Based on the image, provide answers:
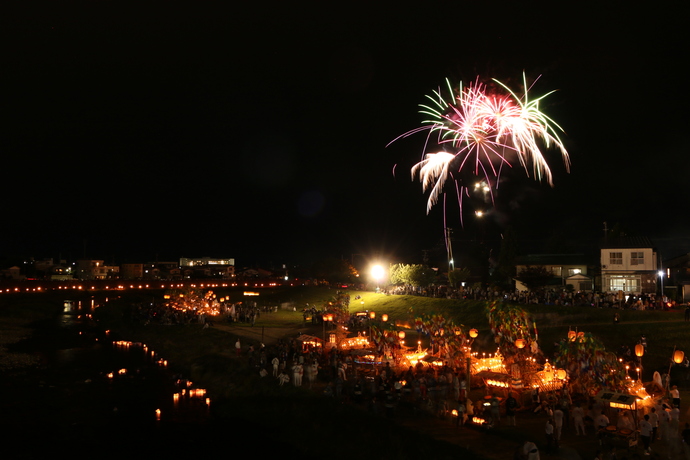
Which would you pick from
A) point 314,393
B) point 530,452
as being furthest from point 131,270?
point 530,452

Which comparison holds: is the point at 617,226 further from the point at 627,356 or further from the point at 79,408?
the point at 79,408

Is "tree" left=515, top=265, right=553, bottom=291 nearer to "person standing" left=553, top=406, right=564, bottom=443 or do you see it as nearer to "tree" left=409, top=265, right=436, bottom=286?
"tree" left=409, top=265, right=436, bottom=286

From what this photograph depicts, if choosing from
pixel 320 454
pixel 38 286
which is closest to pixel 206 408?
pixel 320 454

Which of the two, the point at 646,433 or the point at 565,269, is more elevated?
the point at 565,269

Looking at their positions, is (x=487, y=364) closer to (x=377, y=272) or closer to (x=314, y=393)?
(x=314, y=393)

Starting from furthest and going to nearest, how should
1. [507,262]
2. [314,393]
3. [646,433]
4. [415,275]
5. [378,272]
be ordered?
1. [378,272]
2. [415,275]
3. [507,262]
4. [314,393]
5. [646,433]

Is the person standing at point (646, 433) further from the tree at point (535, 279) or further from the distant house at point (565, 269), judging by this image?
the distant house at point (565, 269)
